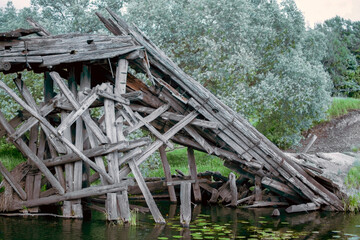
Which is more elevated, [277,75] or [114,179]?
[277,75]

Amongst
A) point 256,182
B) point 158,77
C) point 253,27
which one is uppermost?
point 253,27

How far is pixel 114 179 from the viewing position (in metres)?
9.98

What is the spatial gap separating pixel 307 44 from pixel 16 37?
56.9 ft

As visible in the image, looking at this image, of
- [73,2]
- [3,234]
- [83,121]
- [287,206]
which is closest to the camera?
[3,234]

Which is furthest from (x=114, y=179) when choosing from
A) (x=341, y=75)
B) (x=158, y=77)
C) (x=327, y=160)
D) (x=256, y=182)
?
(x=341, y=75)

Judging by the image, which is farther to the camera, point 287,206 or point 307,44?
point 307,44

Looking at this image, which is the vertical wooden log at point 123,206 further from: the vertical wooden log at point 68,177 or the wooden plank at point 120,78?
the wooden plank at point 120,78

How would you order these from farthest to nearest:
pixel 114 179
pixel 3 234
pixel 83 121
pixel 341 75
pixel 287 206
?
1. pixel 341 75
2. pixel 287 206
3. pixel 83 121
4. pixel 114 179
5. pixel 3 234

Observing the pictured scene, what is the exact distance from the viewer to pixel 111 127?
1022cm

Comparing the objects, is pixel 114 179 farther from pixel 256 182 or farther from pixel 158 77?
pixel 256 182

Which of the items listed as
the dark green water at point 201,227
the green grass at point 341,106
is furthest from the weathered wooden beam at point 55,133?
the green grass at point 341,106

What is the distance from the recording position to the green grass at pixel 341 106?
30.7 meters

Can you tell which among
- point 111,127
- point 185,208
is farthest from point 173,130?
point 185,208

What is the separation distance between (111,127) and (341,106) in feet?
79.1
